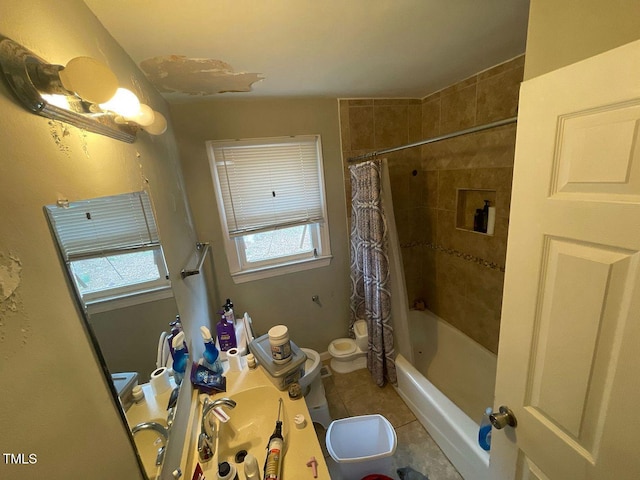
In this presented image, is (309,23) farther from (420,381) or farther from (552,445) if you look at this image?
(420,381)

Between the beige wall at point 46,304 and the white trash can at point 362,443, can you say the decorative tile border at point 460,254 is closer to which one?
the white trash can at point 362,443

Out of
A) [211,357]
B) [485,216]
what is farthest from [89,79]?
[485,216]

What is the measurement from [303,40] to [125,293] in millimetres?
1194

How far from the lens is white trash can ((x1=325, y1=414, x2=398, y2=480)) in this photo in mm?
1287

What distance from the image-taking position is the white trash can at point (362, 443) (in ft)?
4.22

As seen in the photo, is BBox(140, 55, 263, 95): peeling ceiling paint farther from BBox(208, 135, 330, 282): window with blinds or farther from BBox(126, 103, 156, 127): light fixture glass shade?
BBox(126, 103, 156, 127): light fixture glass shade

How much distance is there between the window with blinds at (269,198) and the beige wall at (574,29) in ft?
4.85

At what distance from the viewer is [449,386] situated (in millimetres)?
2064

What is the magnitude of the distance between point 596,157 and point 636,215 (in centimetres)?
14

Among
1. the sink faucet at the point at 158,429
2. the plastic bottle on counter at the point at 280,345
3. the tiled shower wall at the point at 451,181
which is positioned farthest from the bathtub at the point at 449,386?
the sink faucet at the point at 158,429

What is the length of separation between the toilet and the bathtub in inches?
13.6

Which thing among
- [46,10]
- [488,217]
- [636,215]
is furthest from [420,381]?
[46,10]

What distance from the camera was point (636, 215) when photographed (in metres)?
0.49

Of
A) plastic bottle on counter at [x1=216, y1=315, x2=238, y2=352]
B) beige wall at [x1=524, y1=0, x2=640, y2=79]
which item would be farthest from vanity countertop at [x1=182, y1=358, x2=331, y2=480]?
beige wall at [x1=524, y1=0, x2=640, y2=79]
